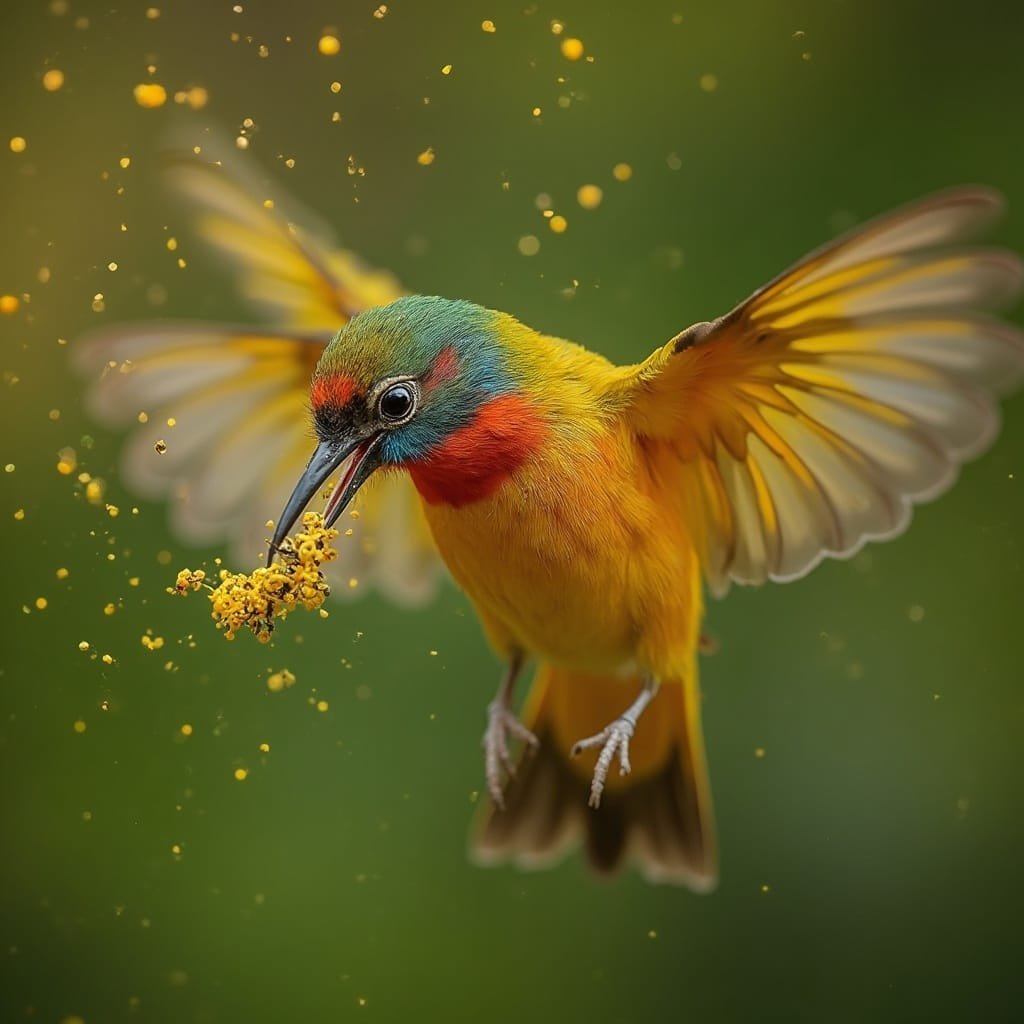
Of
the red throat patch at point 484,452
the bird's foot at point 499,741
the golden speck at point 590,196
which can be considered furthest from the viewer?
the golden speck at point 590,196

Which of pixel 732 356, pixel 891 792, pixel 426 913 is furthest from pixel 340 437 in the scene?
pixel 891 792

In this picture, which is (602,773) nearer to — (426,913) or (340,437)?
(340,437)

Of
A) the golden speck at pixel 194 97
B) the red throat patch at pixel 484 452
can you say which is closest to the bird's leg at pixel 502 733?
the red throat patch at pixel 484 452

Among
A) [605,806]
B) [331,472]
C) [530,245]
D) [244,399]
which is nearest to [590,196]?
[530,245]

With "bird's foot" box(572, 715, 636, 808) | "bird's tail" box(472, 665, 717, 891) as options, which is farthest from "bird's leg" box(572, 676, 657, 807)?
"bird's tail" box(472, 665, 717, 891)

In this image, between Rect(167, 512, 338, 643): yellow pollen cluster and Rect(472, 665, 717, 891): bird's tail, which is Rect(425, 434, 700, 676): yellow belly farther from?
Rect(472, 665, 717, 891): bird's tail

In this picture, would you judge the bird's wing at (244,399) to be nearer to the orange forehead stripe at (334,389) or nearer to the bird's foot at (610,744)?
the orange forehead stripe at (334,389)
